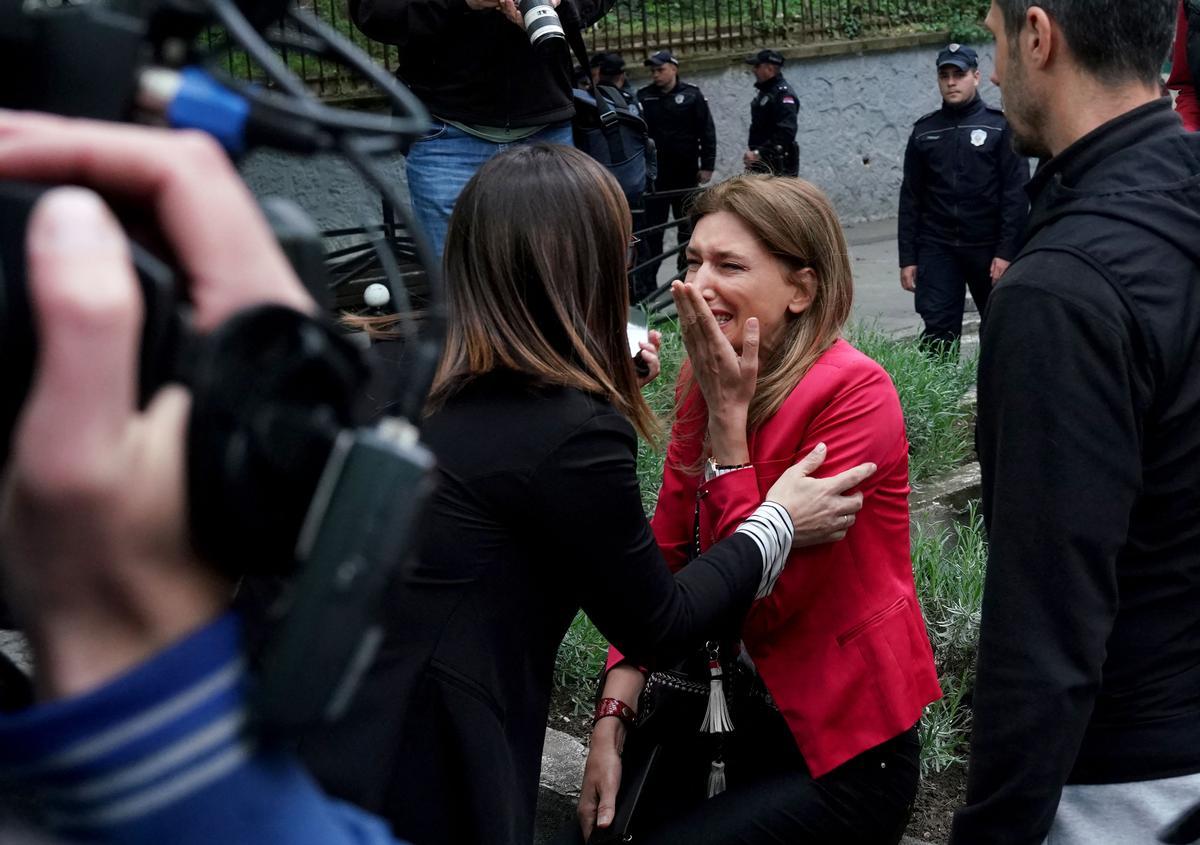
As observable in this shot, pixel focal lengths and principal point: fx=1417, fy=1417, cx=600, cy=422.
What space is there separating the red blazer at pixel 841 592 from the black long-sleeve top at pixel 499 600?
0.46m

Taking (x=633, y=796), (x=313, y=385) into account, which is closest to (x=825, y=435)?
(x=633, y=796)

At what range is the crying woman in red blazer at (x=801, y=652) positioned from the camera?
2643 mm

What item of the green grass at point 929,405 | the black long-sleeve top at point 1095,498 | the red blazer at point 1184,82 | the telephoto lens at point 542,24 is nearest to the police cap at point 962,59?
the red blazer at point 1184,82

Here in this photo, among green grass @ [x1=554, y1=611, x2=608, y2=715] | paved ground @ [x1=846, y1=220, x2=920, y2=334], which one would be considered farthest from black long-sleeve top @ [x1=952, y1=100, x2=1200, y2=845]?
paved ground @ [x1=846, y1=220, x2=920, y2=334]

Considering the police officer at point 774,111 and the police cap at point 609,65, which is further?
the police officer at point 774,111

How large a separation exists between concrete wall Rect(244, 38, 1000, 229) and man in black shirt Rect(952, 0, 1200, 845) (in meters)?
11.8

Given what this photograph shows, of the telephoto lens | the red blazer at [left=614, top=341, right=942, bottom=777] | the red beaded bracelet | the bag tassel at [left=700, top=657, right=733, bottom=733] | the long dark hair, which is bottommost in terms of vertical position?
the red beaded bracelet

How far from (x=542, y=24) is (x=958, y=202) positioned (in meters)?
4.12

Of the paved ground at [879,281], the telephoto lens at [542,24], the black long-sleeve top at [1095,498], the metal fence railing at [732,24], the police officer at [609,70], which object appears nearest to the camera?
the black long-sleeve top at [1095,498]

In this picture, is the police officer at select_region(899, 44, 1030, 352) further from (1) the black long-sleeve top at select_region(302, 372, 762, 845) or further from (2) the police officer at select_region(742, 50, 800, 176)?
(1) the black long-sleeve top at select_region(302, 372, 762, 845)

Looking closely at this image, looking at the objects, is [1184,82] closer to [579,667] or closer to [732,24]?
[579,667]

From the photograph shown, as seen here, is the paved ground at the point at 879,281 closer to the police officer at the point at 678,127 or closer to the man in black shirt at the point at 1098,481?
the police officer at the point at 678,127

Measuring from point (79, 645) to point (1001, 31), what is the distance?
6.00 feet

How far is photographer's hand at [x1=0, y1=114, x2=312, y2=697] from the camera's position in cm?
71
